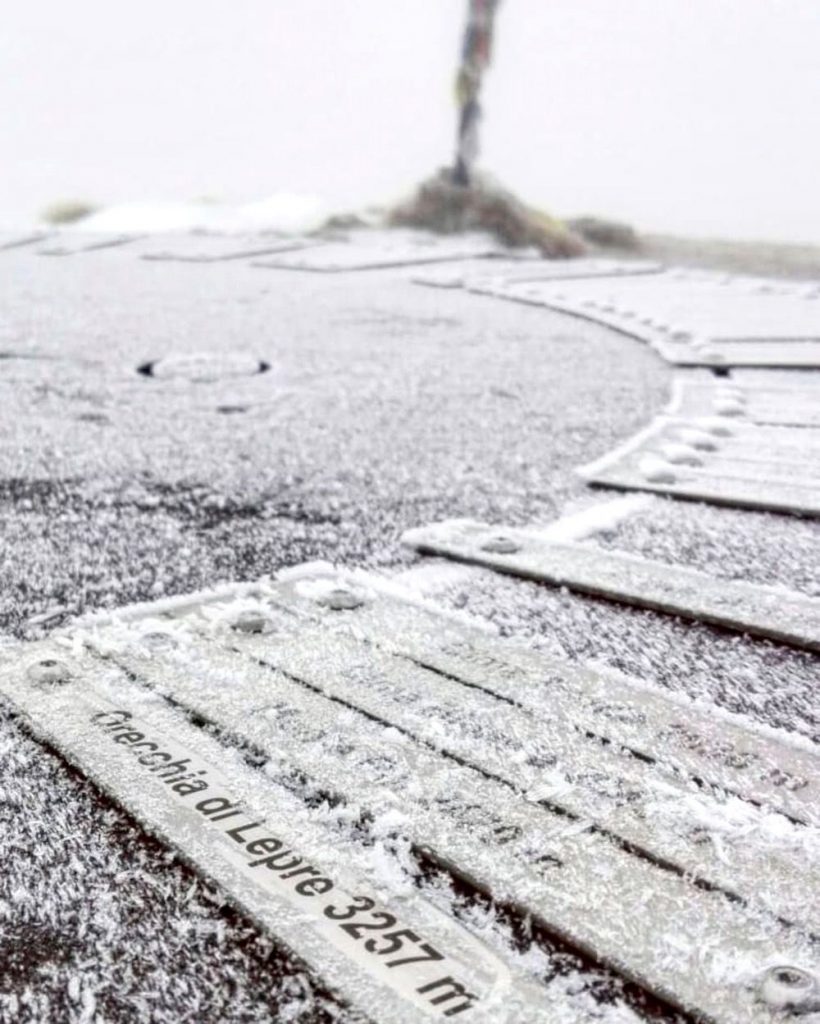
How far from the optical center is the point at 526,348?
2596 mm

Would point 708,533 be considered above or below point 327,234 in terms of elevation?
below

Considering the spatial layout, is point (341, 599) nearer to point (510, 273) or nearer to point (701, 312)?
point (701, 312)

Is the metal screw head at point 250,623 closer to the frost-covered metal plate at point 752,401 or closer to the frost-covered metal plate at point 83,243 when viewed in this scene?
the frost-covered metal plate at point 752,401

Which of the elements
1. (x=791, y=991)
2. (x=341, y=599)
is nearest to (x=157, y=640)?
(x=341, y=599)

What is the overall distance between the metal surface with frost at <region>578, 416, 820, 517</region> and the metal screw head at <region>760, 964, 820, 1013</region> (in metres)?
0.88

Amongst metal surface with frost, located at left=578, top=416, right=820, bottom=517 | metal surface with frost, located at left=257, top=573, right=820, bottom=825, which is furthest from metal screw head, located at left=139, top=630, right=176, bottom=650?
metal surface with frost, located at left=578, top=416, right=820, bottom=517

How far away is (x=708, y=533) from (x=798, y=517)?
14 centimetres

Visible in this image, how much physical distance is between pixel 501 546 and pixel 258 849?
0.62 m

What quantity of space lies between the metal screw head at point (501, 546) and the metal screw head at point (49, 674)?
0.50m

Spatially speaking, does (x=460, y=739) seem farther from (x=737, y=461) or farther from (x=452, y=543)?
(x=737, y=461)

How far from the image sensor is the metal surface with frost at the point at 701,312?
2436mm

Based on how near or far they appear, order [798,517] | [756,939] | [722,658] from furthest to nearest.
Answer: [798,517] → [722,658] → [756,939]

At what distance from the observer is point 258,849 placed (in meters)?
0.63

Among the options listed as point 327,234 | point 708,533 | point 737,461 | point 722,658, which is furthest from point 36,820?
point 327,234
